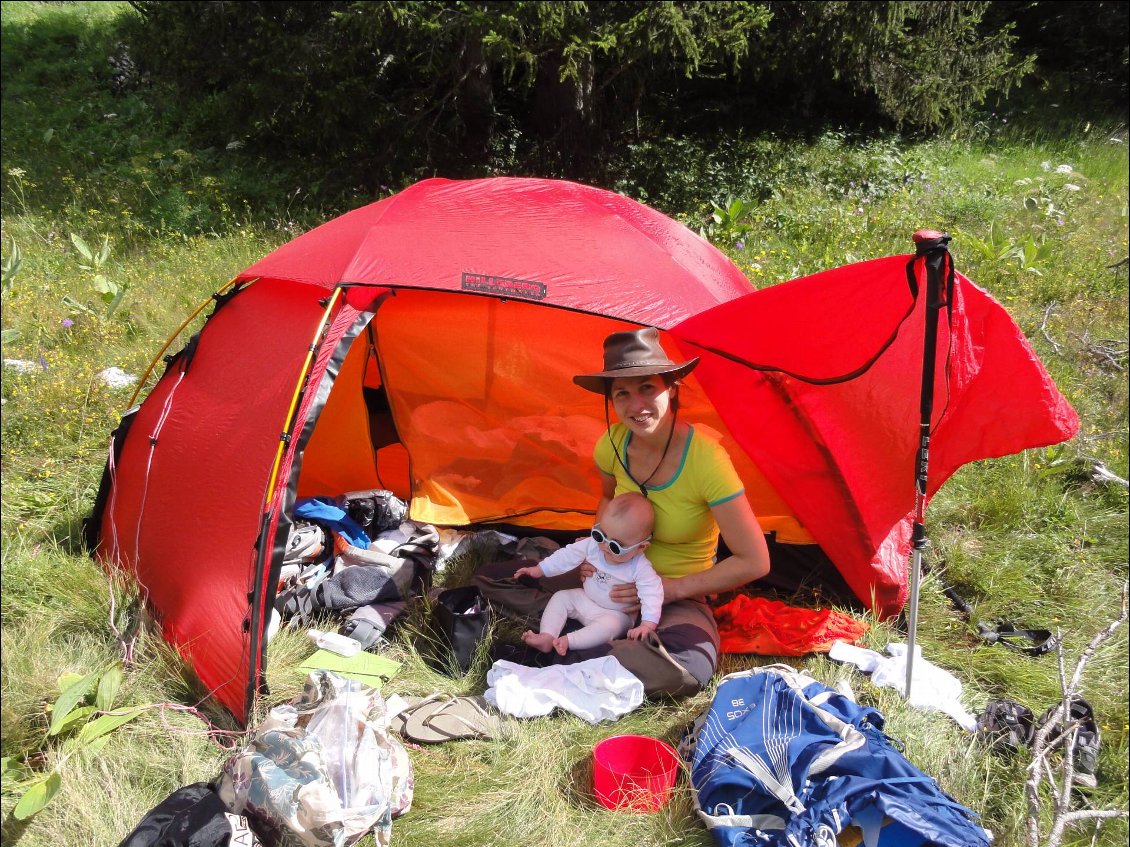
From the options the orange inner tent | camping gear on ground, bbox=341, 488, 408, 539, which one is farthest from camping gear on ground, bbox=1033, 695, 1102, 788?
camping gear on ground, bbox=341, 488, 408, 539

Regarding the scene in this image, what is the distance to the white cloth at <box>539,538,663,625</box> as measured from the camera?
2811 millimetres

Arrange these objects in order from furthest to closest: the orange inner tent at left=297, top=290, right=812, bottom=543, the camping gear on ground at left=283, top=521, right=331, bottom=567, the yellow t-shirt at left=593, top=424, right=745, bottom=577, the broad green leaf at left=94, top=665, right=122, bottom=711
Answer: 1. the orange inner tent at left=297, top=290, right=812, bottom=543
2. the camping gear on ground at left=283, top=521, right=331, bottom=567
3. the yellow t-shirt at left=593, top=424, right=745, bottom=577
4. the broad green leaf at left=94, top=665, right=122, bottom=711

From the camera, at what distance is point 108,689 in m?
2.54

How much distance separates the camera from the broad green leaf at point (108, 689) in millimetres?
2533

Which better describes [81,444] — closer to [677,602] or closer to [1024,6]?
[677,602]

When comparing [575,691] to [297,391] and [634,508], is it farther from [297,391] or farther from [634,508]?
[297,391]

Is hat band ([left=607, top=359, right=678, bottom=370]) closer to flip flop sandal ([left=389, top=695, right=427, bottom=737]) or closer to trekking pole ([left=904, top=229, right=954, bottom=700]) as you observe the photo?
trekking pole ([left=904, top=229, right=954, bottom=700])

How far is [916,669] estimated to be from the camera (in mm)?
2832

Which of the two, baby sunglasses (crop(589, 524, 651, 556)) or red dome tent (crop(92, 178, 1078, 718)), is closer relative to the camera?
red dome tent (crop(92, 178, 1078, 718))

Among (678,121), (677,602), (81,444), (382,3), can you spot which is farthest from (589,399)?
(678,121)

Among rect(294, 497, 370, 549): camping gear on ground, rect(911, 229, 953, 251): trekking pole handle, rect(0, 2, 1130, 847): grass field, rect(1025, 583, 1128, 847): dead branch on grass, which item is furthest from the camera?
rect(294, 497, 370, 549): camping gear on ground

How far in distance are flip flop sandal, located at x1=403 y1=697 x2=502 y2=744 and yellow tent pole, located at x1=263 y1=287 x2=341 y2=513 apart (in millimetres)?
784

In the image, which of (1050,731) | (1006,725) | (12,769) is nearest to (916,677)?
(1006,725)

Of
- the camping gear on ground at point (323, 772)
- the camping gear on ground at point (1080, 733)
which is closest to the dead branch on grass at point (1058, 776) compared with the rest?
the camping gear on ground at point (1080, 733)
